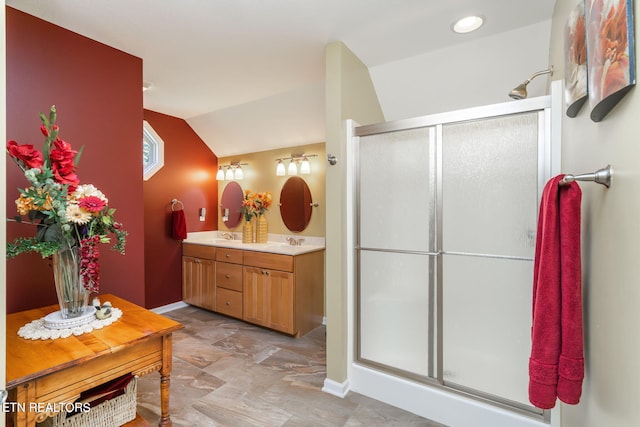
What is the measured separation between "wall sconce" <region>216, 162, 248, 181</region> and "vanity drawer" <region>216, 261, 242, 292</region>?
1.26m

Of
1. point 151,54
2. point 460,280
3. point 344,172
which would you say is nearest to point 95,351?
point 344,172

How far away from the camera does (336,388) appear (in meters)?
2.14

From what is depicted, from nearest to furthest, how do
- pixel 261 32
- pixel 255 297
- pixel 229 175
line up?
pixel 261 32
pixel 255 297
pixel 229 175

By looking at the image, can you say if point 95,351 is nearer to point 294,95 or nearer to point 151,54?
point 151,54

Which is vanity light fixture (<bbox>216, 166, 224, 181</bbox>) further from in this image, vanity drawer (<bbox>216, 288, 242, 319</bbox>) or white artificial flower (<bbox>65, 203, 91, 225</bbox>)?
white artificial flower (<bbox>65, 203, 91, 225</bbox>)

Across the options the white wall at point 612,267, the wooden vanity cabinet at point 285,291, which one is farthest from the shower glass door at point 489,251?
the wooden vanity cabinet at point 285,291

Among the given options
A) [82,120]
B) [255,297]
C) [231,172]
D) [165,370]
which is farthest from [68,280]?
[231,172]

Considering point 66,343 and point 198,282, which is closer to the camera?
point 66,343

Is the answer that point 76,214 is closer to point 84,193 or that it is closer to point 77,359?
point 84,193

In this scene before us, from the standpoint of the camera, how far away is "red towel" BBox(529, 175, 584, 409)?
3.23 ft

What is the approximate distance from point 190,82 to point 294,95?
990mm

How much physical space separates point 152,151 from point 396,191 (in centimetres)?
309

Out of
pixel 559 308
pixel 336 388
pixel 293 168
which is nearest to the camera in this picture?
pixel 559 308

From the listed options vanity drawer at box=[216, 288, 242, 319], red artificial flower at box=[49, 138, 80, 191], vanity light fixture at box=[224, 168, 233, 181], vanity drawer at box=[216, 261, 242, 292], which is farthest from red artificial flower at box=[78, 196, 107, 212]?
vanity light fixture at box=[224, 168, 233, 181]
